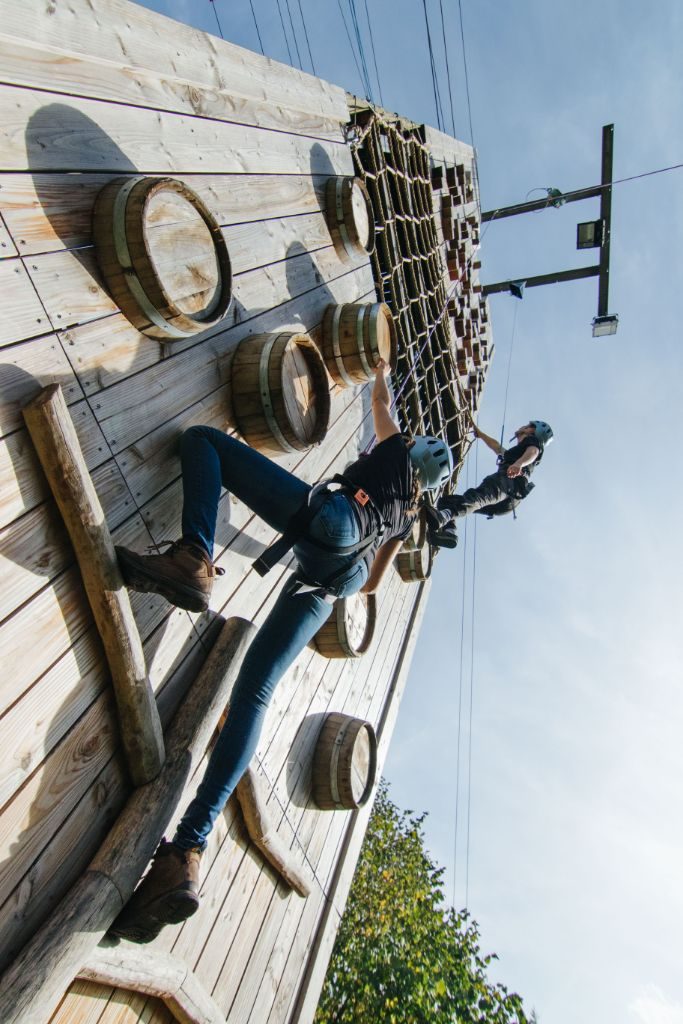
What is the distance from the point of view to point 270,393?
3.62 metres

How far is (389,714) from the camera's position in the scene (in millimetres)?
6609

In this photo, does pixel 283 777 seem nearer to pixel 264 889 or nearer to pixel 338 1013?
pixel 264 889

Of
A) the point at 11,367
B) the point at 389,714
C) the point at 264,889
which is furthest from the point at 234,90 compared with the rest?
the point at 389,714

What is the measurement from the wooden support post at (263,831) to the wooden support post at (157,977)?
0.75 m

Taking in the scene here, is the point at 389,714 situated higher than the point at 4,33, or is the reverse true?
the point at 4,33

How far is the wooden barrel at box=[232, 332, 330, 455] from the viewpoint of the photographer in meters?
3.62

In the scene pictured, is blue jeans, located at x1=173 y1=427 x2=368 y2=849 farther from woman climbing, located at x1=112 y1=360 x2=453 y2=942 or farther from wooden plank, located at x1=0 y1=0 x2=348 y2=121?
wooden plank, located at x1=0 y1=0 x2=348 y2=121

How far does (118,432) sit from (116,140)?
4.74ft

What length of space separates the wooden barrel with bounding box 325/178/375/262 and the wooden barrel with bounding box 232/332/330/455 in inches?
85.7

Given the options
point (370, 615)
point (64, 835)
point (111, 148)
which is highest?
point (111, 148)

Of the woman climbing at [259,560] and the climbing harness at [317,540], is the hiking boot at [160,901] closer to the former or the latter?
the woman climbing at [259,560]

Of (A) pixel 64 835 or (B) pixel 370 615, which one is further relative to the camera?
(B) pixel 370 615

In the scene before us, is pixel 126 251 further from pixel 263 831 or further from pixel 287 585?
pixel 263 831

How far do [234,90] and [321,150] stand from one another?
1.63 m
